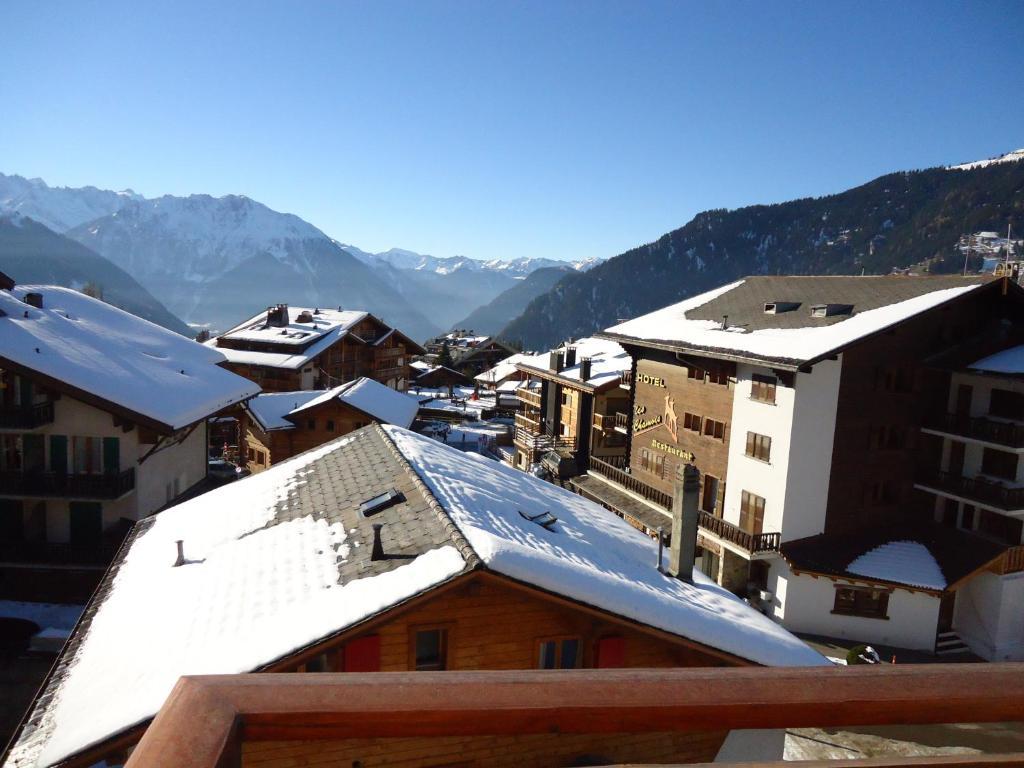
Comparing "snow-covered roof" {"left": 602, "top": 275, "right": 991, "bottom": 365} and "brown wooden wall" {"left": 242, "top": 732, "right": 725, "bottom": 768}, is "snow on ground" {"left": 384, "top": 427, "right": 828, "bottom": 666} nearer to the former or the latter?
"brown wooden wall" {"left": 242, "top": 732, "right": 725, "bottom": 768}

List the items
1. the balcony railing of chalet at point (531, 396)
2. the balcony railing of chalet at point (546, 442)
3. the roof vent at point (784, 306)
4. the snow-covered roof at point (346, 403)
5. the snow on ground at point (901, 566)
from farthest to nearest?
the balcony railing of chalet at point (531, 396) < the balcony railing of chalet at point (546, 442) < the snow-covered roof at point (346, 403) < the roof vent at point (784, 306) < the snow on ground at point (901, 566)

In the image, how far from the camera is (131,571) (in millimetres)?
12844

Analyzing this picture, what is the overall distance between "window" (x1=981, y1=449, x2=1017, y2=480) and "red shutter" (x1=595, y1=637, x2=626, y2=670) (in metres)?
20.8

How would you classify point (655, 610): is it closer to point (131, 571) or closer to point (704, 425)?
point (131, 571)

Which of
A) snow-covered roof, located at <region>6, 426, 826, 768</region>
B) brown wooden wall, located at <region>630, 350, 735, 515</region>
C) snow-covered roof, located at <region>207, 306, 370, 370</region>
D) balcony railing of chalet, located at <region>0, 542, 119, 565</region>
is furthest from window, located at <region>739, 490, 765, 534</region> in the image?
snow-covered roof, located at <region>207, 306, 370, 370</region>

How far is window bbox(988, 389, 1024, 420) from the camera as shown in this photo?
23.2 meters

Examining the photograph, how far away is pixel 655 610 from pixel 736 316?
68.7 ft

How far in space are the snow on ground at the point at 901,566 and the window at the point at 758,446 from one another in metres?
4.56

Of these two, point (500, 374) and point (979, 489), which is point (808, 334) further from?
point (500, 374)

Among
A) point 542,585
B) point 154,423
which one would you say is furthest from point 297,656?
point 154,423

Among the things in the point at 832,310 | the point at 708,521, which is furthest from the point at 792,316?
Answer: the point at 708,521

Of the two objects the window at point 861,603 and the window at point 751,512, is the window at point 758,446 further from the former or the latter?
the window at point 861,603

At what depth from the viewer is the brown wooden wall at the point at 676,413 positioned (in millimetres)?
26344

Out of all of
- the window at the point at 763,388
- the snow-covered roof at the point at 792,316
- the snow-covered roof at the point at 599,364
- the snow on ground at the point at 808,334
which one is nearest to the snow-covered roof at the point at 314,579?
the snow on ground at the point at 808,334
